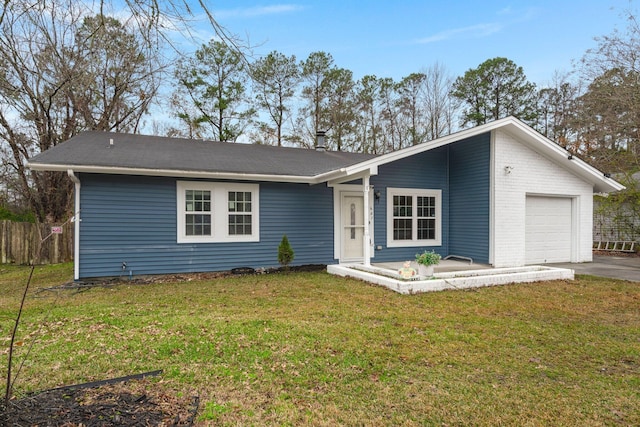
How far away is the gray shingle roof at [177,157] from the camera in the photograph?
7.64 m

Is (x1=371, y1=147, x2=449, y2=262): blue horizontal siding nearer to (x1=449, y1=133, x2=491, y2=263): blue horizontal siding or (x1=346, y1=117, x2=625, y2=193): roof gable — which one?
(x1=449, y1=133, x2=491, y2=263): blue horizontal siding

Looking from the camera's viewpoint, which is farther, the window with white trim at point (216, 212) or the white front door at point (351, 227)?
the white front door at point (351, 227)

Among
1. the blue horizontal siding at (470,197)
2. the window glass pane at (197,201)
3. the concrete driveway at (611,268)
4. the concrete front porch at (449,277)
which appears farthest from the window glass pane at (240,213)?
the concrete driveway at (611,268)

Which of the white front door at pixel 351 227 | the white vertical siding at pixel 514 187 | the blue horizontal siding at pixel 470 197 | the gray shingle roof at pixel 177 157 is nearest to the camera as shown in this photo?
the gray shingle roof at pixel 177 157

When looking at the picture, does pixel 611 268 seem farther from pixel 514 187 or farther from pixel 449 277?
pixel 449 277

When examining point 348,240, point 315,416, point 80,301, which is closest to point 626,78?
point 348,240

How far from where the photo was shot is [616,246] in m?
14.5

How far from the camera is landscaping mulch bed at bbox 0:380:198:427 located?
2254mm

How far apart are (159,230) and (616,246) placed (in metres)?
16.4

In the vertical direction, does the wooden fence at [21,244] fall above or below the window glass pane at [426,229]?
below

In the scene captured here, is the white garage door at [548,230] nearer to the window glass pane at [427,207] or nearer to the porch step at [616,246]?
the window glass pane at [427,207]

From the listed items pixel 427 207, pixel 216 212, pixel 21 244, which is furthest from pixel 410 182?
pixel 21 244

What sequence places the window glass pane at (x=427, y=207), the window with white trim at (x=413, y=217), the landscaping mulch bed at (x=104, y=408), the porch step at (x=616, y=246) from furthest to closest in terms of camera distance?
1. the porch step at (x=616, y=246)
2. the window glass pane at (x=427, y=207)
3. the window with white trim at (x=413, y=217)
4. the landscaping mulch bed at (x=104, y=408)

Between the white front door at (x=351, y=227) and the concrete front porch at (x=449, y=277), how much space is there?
4.42ft
